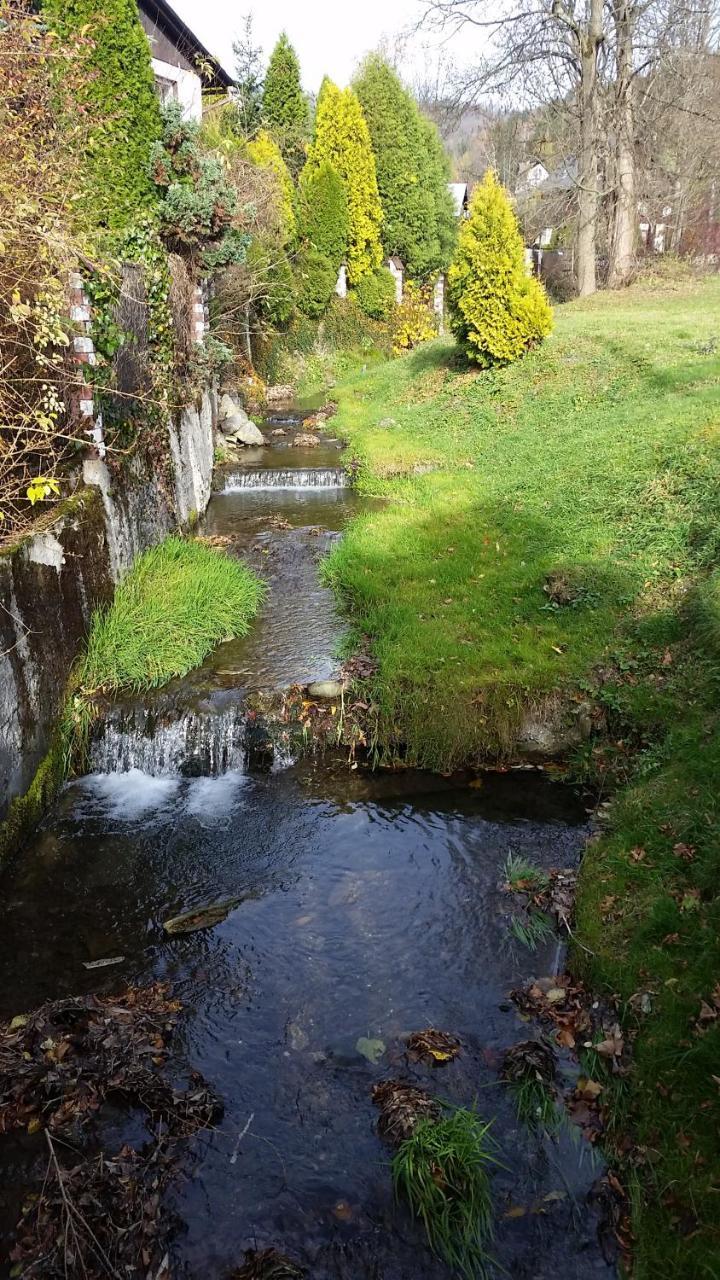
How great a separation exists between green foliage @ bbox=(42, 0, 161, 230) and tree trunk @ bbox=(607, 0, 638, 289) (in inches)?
630

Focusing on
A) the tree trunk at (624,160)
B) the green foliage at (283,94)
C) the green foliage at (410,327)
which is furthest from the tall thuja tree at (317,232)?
the tree trunk at (624,160)

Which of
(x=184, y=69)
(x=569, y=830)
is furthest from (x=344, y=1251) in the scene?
(x=184, y=69)

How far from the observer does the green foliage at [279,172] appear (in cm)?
2162

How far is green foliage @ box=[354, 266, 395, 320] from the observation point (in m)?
28.6

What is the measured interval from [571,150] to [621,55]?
2.78 meters

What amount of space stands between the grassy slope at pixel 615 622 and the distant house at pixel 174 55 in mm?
11669

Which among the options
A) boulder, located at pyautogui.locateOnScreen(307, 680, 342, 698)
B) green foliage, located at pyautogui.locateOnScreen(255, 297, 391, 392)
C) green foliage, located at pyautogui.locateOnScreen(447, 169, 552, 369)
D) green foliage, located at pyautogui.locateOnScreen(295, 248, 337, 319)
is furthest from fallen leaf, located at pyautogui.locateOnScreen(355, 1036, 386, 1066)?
green foliage, located at pyautogui.locateOnScreen(295, 248, 337, 319)

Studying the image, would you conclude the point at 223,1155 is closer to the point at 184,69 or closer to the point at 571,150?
the point at 184,69

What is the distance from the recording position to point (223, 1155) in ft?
11.6

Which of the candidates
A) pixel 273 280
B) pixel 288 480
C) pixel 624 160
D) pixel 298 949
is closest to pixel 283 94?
pixel 273 280

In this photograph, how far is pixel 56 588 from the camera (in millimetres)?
6332

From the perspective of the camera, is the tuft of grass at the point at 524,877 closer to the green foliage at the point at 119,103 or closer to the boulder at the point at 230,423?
the green foliage at the point at 119,103

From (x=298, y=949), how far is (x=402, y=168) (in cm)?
3314

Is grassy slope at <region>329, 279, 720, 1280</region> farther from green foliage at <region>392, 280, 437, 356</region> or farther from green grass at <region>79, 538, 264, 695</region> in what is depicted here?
green foliage at <region>392, 280, 437, 356</region>
